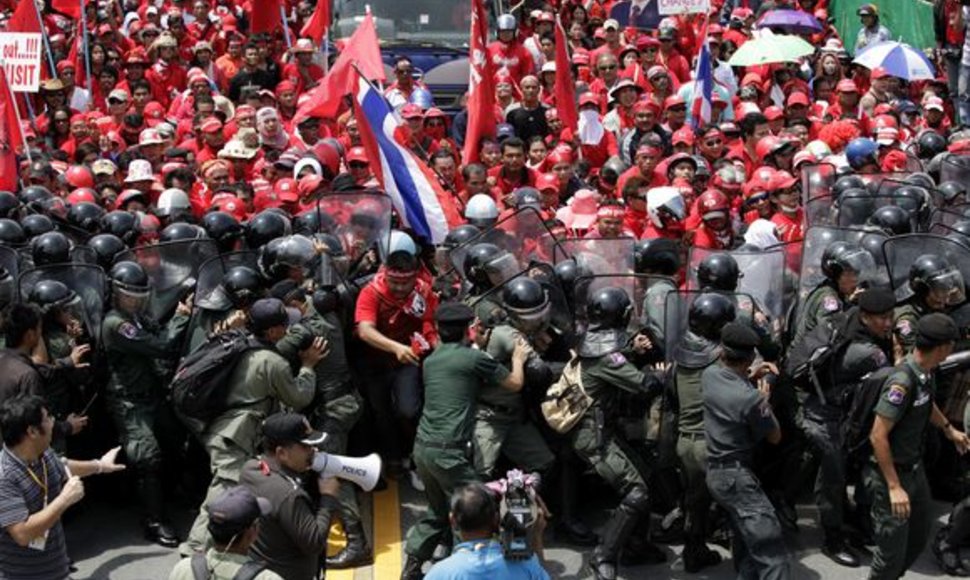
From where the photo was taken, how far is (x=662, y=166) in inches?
513

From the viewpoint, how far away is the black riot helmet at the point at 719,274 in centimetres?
939

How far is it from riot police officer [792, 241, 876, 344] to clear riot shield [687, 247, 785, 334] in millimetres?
227

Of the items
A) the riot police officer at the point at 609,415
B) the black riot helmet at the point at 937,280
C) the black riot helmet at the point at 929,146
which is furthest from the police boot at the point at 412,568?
the black riot helmet at the point at 929,146

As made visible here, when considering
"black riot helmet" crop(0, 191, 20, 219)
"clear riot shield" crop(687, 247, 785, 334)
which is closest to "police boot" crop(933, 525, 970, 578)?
"clear riot shield" crop(687, 247, 785, 334)

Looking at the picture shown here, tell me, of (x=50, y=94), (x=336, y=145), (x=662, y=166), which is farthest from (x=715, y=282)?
(x=50, y=94)

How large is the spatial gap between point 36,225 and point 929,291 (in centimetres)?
603

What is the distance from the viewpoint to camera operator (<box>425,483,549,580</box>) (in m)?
6.24

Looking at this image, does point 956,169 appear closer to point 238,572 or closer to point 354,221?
point 354,221

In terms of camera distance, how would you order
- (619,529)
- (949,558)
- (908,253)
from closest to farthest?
(619,529) < (949,558) < (908,253)

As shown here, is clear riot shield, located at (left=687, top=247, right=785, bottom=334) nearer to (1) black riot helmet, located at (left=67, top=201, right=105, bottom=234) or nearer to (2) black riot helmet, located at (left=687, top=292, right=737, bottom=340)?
(2) black riot helmet, located at (left=687, top=292, right=737, bottom=340)

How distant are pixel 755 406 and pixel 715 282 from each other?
134 cm

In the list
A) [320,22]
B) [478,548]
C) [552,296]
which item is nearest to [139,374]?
[552,296]

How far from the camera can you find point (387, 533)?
9844mm

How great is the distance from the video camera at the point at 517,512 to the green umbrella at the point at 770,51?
1021 cm
